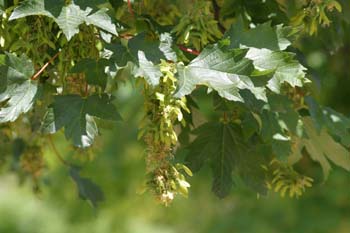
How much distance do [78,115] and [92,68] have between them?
11cm

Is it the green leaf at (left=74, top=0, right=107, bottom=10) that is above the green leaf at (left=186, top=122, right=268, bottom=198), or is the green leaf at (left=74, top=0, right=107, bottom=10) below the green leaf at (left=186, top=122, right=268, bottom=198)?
above

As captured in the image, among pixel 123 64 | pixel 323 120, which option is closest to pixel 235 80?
pixel 123 64

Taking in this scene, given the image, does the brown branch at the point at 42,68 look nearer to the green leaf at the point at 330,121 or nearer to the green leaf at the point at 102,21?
the green leaf at the point at 102,21

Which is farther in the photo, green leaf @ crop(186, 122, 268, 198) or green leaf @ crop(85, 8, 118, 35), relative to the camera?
green leaf @ crop(186, 122, 268, 198)

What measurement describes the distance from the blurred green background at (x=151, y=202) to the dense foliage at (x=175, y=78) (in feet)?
4.04

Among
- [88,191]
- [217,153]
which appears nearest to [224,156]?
[217,153]

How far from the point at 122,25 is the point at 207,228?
303 cm

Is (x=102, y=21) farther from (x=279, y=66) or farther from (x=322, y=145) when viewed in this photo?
(x=322, y=145)

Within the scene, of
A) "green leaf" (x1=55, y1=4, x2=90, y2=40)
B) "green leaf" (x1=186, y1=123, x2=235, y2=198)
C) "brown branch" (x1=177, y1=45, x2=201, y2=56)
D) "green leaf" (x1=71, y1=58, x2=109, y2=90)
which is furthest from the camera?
"green leaf" (x1=186, y1=123, x2=235, y2=198)

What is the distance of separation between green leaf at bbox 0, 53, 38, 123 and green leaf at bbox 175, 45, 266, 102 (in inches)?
11.9

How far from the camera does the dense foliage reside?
158cm

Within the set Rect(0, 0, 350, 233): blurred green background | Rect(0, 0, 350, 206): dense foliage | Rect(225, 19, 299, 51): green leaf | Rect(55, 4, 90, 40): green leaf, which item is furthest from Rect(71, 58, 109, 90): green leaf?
Rect(0, 0, 350, 233): blurred green background

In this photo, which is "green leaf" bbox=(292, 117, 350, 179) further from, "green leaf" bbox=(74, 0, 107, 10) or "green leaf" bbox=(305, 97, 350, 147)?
"green leaf" bbox=(74, 0, 107, 10)

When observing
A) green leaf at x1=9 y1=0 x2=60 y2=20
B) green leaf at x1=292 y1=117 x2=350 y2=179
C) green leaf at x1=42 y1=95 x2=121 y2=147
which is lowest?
green leaf at x1=292 y1=117 x2=350 y2=179
